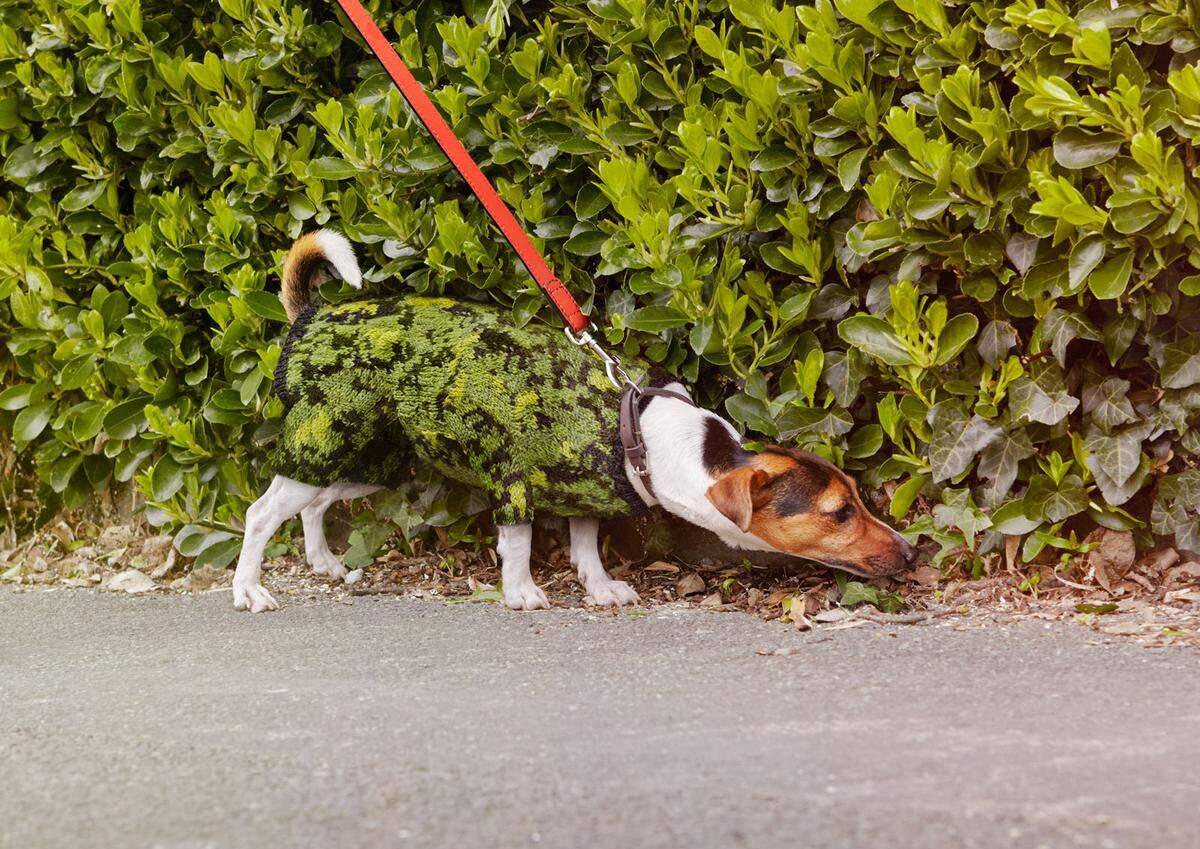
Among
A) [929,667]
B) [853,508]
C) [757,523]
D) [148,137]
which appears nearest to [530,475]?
[757,523]

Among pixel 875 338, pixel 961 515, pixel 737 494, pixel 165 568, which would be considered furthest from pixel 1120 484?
pixel 165 568

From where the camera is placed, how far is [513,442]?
14.6 ft

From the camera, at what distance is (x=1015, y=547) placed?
4141 mm

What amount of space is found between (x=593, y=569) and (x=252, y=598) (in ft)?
4.50

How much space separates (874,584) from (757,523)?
1.56 ft

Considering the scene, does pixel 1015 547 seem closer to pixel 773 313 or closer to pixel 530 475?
pixel 773 313

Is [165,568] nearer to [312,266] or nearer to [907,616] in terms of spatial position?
[312,266]

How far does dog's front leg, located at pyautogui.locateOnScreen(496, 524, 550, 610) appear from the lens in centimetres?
458

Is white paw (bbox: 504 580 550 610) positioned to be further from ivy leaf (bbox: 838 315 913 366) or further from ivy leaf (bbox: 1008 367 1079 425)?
ivy leaf (bbox: 1008 367 1079 425)

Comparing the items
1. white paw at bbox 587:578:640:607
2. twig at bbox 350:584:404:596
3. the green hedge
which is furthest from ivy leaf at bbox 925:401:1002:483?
twig at bbox 350:584:404:596

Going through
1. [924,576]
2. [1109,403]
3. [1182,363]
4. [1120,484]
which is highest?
[1182,363]

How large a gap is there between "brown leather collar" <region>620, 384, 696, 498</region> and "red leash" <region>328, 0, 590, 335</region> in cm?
32

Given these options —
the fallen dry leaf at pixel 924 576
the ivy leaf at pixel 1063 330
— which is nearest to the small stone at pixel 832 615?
the fallen dry leaf at pixel 924 576

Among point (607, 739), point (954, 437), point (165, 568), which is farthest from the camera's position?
point (165, 568)
